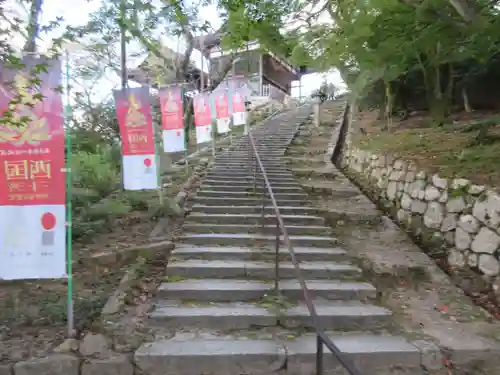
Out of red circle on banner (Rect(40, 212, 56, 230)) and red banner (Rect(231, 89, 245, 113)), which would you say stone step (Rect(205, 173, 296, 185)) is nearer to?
red circle on banner (Rect(40, 212, 56, 230))

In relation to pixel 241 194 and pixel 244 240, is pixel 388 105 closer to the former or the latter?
pixel 241 194

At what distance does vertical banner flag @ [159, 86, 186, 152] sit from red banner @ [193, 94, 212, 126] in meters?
2.32

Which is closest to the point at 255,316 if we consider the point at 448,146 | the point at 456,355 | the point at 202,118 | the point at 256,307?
the point at 256,307

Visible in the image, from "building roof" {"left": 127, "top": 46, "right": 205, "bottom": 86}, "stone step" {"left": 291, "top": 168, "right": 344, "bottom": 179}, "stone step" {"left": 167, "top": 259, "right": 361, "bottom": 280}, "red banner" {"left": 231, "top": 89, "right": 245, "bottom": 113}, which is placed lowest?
"stone step" {"left": 167, "top": 259, "right": 361, "bottom": 280}

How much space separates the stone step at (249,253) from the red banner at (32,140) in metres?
2.02

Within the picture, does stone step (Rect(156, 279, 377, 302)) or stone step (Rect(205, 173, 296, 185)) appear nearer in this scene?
stone step (Rect(156, 279, 377, 302))

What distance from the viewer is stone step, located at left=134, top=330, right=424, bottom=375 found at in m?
3.21

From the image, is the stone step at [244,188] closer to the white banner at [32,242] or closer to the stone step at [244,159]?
the stone step at [244,159]

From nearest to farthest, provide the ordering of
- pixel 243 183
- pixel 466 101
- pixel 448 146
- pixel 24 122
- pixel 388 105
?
pixel 24 122 < pixel 448 146 < pixel 243 183 < pixel 466 101 < pixel 388 105

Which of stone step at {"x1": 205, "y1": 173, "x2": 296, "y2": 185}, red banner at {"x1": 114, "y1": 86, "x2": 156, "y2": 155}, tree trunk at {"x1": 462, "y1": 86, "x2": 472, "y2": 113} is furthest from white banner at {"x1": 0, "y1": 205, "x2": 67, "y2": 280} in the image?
tree trunk at {"x1": 462, "y1": 86, "x2": 472, "y2": 113}

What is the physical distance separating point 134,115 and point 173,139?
84.0 inches

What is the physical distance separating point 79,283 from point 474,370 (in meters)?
3.91

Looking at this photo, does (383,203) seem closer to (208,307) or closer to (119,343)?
(208,307)

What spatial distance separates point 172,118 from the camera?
323 inches
